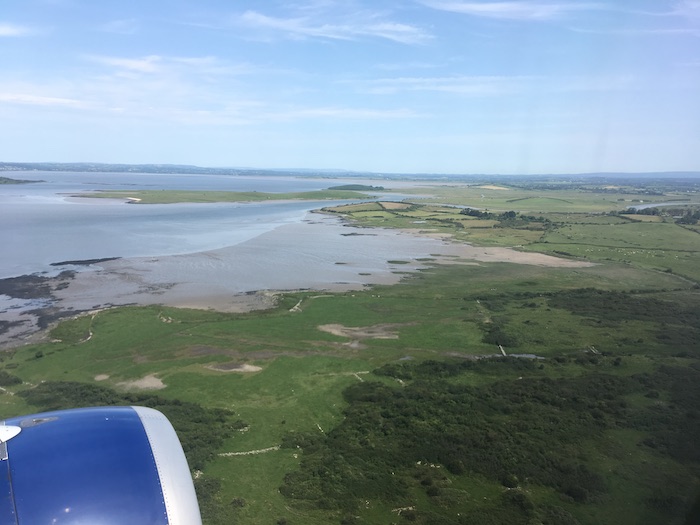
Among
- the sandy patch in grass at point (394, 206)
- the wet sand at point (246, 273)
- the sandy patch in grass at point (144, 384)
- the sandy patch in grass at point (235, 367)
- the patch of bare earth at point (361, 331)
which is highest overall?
the sandy patch in grass at point (394, 206)

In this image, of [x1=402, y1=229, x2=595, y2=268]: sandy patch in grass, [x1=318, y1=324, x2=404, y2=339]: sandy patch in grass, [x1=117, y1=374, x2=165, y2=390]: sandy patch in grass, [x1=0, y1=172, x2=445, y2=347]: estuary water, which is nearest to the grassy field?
[x1=0, y1=172, x2=445, y2=347]: estuary water

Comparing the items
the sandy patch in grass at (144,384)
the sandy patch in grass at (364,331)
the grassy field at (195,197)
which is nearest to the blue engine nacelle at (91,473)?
the sandy patch in grass at (144,384)

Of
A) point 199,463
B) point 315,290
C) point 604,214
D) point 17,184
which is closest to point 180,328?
point 315,290

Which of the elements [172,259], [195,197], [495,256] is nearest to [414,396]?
[172,259]

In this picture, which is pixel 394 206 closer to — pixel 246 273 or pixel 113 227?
pixel 113 227

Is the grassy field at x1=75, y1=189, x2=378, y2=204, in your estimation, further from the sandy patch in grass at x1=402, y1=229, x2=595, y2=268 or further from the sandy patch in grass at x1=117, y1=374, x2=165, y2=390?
the sandy patch in grass at x1=117, y1=374, x2=165, y2=390

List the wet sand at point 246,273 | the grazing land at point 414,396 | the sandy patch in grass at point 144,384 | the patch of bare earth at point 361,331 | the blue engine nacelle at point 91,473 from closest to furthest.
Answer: the blue engine nacelle at point 91,473
the grazing land at point 414,396
the sandy patch in grass at point 144,384
the patch of bare earth at point 361,331
the wet sand at point 246,273

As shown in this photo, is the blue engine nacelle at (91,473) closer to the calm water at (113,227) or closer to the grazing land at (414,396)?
the grazing land at (414,396)
